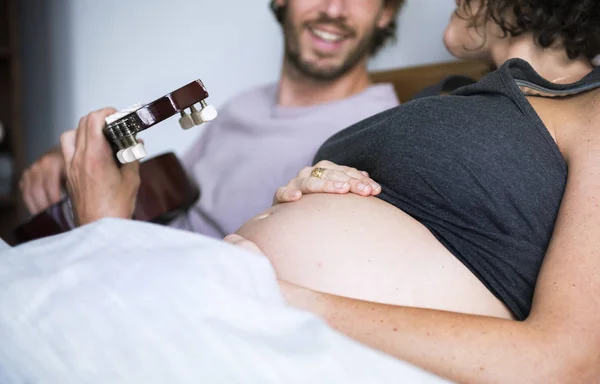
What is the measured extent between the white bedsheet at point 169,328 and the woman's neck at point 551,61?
0.63m

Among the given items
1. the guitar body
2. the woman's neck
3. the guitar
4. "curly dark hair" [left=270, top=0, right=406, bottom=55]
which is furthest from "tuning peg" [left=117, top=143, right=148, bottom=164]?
"curly dark hair" [left=270, top=0, right=406, bottom=55]

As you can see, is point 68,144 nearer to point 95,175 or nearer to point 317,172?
point 95,175

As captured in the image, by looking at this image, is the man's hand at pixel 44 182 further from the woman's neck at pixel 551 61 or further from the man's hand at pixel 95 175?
the woman's neck at pixel 551 61

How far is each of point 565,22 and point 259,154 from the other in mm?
745

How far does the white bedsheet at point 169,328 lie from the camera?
58 cm

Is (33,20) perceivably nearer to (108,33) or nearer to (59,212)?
(108,33)

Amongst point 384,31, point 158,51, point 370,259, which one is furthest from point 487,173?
point 158,51

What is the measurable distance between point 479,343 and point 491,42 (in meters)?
0.60

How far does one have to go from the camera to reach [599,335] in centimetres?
71

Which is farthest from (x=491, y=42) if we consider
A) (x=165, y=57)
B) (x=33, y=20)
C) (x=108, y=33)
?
(x=33, y=20)

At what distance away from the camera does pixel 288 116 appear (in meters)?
1.60

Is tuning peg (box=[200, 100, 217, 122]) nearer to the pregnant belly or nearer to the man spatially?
the pregnant belly

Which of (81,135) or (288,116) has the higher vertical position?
(81,135)

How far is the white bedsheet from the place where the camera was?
0.58 m
